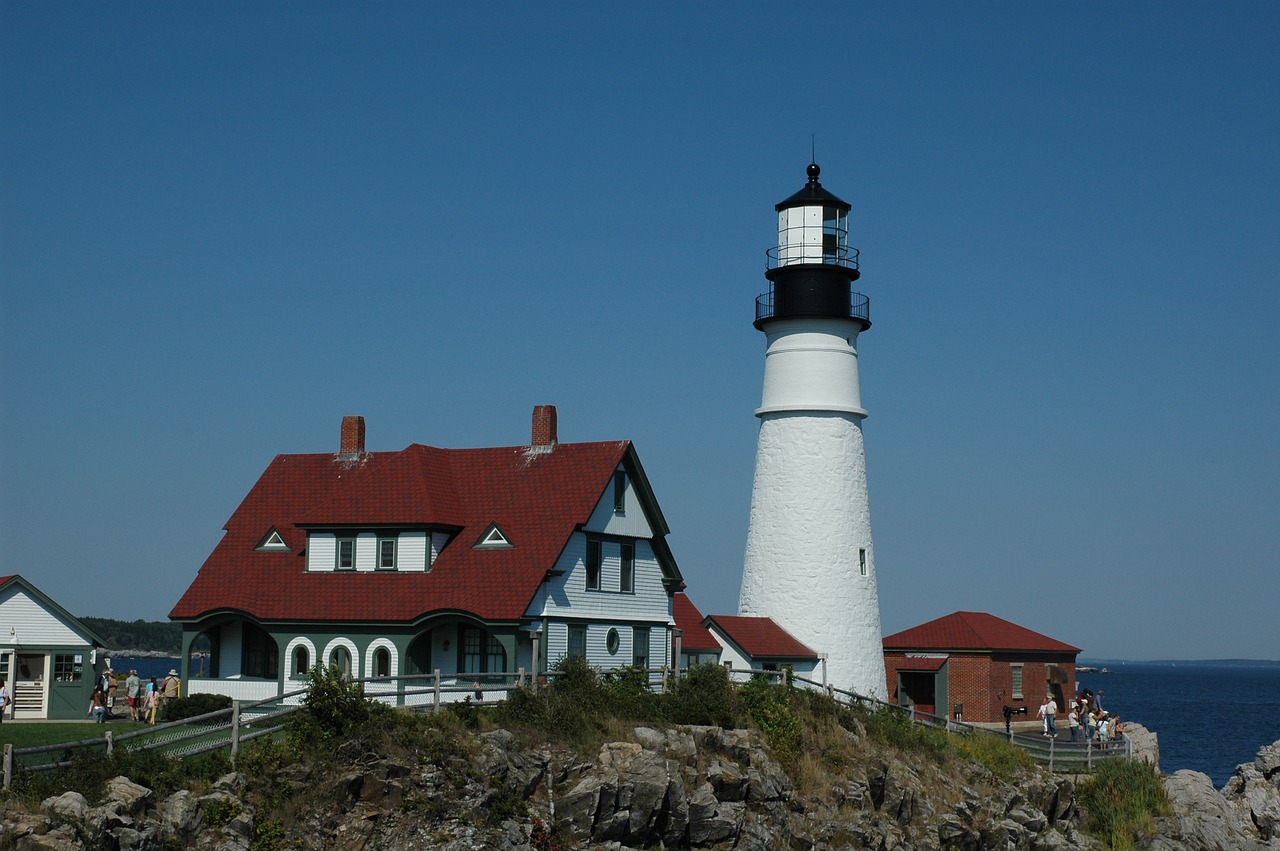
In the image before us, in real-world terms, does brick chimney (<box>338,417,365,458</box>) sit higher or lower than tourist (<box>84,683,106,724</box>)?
higher

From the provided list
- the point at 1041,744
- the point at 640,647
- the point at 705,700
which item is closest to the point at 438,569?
the point at 640,647

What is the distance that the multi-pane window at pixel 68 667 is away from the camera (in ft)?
117

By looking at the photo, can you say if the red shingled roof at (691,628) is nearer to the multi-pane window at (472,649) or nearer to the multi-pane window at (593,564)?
the multi-pane window at (593,564)

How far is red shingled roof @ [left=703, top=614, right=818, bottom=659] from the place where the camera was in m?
40.7

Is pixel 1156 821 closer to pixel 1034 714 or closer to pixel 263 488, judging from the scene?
pixel 1034 714

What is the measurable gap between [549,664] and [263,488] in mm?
11138

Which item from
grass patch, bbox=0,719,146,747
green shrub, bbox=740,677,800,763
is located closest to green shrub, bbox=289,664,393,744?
grass patch, bbox=0,719,146,747

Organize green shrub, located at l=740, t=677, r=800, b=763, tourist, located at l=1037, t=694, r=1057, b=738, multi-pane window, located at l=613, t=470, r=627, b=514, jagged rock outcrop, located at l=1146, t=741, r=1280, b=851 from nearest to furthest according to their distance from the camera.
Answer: green shrub, located at l=740, t=677, r=800, b=763
jagged rock outcrop, located at l=1146, t=741, r=1280, b=851
multi-pane window, located at l=613, t=470, r=627, b=514
tourist, located at l=1037, t=694, r=1057, b=738

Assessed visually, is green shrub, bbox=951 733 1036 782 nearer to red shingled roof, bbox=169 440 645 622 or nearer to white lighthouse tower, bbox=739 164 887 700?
white lighthouse tower, bbox=739 164 887 700

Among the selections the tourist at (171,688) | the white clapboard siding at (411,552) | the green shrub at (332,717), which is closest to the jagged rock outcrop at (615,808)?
the green shrub at (332,717)

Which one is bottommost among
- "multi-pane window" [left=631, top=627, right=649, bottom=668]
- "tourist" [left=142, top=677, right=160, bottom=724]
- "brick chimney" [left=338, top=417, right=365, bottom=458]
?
"tourist" [left=142, top=677, right=160, bottom=724]

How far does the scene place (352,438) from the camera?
40562mm

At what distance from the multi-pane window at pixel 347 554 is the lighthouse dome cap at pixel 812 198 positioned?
16088mm

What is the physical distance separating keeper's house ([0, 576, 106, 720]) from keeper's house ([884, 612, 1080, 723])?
24227 millimetres
